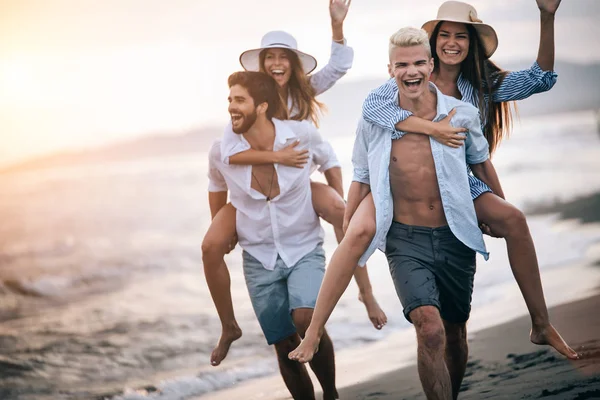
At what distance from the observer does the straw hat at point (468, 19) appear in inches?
183

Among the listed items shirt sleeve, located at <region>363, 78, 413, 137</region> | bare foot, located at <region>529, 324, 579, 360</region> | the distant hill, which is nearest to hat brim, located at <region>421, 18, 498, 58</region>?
shirt sleeve, located at <region>363, 78, 413, 137</region>

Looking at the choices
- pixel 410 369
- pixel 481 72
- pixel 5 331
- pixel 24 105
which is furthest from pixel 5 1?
pixel 481 72

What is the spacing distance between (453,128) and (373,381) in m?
2.52

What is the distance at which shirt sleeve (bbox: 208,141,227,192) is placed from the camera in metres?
5.28

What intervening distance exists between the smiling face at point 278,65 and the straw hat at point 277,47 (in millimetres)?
42

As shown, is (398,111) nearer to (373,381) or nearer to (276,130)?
(276,130)

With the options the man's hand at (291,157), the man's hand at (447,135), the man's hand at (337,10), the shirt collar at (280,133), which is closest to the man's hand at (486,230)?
the man's hand at (447,135)

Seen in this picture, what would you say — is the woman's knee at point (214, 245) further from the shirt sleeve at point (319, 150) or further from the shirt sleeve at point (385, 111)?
the shirt sleeve at point (385, 111)

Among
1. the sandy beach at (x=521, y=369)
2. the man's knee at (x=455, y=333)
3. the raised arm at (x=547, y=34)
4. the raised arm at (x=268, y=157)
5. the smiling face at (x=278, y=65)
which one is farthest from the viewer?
the smiling face at (x=278, y=65)

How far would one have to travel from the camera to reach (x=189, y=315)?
11016 millimetres

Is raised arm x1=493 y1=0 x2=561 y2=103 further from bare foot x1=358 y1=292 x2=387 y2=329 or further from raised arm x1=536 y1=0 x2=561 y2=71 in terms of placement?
bare foot x1=358 y1=292 x2=387 y2=329

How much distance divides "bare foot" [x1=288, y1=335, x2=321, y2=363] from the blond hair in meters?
1.38

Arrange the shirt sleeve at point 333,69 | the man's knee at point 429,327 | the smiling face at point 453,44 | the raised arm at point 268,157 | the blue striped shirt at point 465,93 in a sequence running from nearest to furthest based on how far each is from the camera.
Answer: the man's knee at point 429,327, the blue striped shirt at point 465,93, the smiling face at point 453,44, the raised arm at point 268,157, the shirt sleeve at point 333,69

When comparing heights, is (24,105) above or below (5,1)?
below
